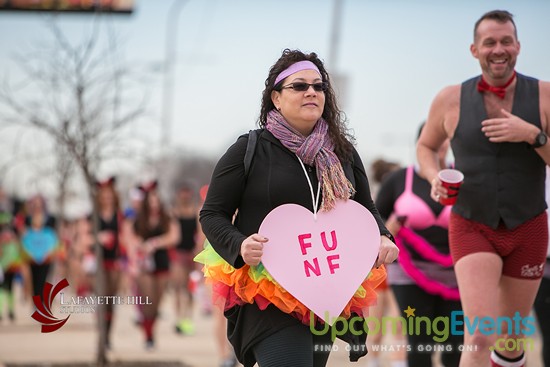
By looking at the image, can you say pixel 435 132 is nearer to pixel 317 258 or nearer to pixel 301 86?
pixel 301 86

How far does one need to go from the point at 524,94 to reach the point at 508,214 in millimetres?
728

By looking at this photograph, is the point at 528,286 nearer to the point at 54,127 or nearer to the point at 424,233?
the point at 424,233

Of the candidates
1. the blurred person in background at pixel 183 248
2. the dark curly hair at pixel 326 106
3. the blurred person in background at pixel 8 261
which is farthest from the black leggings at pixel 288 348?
the blurred person in background at pixel 8 261

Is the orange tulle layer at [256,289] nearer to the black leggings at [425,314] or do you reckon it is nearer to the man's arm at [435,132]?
the man's arm at [435,132]

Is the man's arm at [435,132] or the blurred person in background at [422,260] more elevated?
the man's arm at [435,132]

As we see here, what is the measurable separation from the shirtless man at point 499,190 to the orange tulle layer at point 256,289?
904 millimetres

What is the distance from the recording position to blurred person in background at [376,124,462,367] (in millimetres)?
7473

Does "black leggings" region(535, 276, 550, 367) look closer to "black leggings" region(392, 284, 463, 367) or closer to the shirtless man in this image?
"black leggings" region(392, 284, 463, 367)

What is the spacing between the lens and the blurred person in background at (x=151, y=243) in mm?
13039

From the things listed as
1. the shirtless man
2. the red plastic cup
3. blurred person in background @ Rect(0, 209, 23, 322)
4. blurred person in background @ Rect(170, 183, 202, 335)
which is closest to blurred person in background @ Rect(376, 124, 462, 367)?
the shirtless man

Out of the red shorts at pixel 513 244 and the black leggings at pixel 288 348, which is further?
the red shorts at pixel 513 244

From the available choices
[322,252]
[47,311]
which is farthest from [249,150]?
[47,311]

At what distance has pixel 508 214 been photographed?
5926mm

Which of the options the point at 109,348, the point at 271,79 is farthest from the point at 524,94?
the point at 109,348
